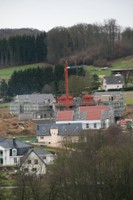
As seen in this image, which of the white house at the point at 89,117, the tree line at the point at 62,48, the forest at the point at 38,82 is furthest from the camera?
the tree line at the point at 62,48

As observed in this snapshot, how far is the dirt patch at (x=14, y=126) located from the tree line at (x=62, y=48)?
29.3 m

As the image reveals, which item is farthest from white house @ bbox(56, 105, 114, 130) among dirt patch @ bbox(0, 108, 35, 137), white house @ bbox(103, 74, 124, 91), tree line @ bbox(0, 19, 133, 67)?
tree line @ bbox(0, 19, 133, 67)

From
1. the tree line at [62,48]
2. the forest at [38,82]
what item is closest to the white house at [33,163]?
the forest at [38,82]

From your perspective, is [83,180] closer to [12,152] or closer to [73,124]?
[12,152]

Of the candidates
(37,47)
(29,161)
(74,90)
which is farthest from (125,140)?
(37,47)

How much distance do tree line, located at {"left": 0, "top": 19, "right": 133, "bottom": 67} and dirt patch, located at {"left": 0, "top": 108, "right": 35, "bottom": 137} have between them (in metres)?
29.3

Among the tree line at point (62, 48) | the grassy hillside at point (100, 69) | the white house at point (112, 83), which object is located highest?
the tree line at point (62, 48)

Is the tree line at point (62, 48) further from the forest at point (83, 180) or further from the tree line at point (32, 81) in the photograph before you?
the forest at point (83, 180)

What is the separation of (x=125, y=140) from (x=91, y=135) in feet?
7.16

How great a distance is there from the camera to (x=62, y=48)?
9219 centimetres

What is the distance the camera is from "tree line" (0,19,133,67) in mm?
88869

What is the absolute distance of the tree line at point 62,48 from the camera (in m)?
88.9

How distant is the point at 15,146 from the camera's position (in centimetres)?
3978

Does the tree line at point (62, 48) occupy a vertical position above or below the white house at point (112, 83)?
above
